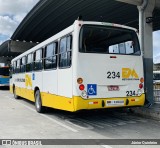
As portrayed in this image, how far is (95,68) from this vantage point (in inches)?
306

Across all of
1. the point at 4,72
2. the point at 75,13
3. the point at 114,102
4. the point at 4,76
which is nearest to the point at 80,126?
the point at 114,102

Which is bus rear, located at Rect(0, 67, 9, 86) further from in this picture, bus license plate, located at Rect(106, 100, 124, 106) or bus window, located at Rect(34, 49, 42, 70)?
bus license plate, located at Rect(106, 100, 124, 106)

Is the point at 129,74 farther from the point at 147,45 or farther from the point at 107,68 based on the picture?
the point at 147,45

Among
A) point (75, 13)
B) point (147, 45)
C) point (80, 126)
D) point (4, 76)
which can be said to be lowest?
point (80, 126)

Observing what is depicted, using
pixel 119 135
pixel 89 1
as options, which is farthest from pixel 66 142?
pixel 89 1

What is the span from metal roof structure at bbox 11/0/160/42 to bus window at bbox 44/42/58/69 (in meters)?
6.31

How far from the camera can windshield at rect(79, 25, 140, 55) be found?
310 inches

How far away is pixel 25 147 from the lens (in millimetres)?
6043

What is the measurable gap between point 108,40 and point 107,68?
1.11 metres

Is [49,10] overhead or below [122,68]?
overhead

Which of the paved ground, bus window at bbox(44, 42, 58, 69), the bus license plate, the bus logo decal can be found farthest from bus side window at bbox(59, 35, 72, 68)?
the paved ground

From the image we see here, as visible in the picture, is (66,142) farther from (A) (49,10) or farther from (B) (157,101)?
(A) (49,10)

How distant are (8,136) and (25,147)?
1.20 m

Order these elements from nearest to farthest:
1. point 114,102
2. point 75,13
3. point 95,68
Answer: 1. point 95,68
2. point 114,102
3. point 75,13
